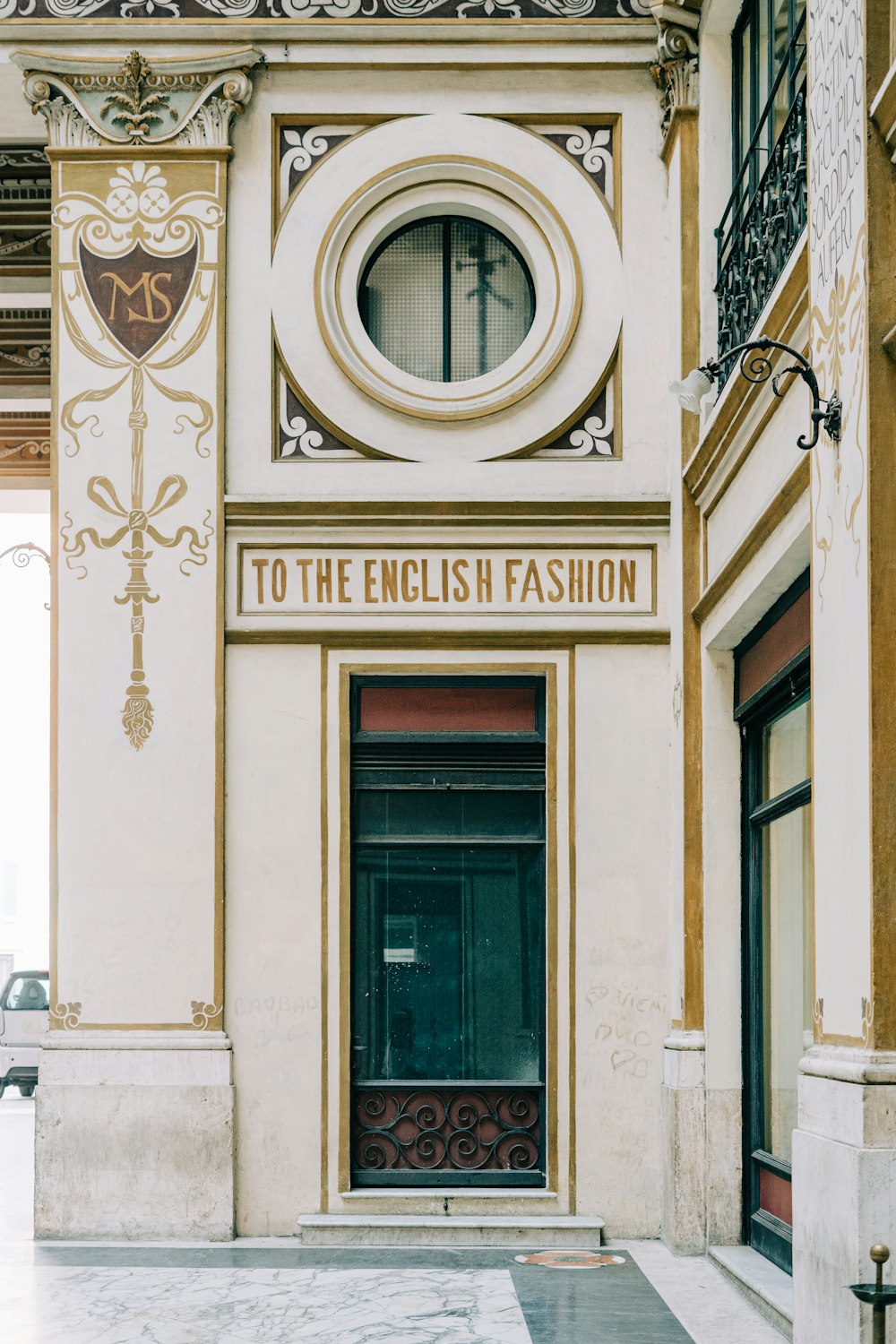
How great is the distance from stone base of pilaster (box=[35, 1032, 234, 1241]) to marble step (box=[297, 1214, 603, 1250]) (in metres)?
0.68

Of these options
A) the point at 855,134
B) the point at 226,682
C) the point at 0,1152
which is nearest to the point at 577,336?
the point at 226,682

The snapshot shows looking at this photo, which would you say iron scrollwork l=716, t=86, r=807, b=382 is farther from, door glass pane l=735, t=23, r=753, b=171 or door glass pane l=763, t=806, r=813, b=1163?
door glass pane l=763, t=806, r=813, b=1163

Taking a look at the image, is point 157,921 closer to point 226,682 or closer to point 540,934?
point 226,682

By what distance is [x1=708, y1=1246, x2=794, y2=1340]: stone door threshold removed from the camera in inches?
340

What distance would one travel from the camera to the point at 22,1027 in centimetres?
2516

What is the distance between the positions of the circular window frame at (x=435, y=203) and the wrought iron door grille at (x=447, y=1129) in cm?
420

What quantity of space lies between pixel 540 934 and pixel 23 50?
6.84 m

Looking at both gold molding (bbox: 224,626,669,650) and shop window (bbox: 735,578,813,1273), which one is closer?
shop window (bbox: 735,578,813,1273)

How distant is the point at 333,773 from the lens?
11664 millimetres

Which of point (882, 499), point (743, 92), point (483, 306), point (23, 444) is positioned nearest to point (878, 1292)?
point (882, 499)

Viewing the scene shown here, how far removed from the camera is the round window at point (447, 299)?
1220 cm

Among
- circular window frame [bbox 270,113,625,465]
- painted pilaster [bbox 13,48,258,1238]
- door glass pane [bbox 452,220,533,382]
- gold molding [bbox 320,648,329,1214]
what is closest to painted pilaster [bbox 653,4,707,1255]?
circular window frame [bbox 270,113,625,465]

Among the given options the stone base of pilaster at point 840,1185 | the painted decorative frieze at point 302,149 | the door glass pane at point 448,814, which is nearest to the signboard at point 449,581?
Answer: the door glass pane at point 448,814

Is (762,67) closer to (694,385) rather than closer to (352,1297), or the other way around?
(694,385)
